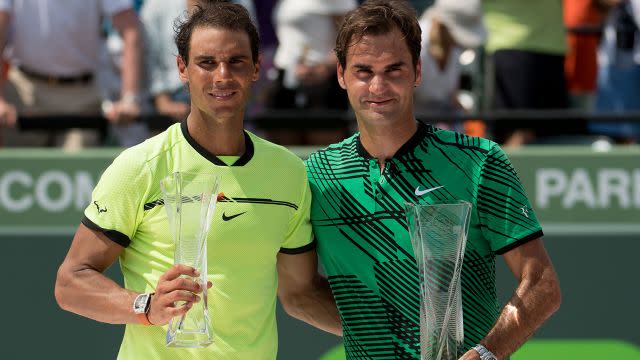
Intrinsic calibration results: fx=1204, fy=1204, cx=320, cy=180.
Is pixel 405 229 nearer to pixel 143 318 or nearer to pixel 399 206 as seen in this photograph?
pixel 399 206

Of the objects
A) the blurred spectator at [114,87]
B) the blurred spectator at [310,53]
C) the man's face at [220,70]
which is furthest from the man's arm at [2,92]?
the man's face at [220,70]

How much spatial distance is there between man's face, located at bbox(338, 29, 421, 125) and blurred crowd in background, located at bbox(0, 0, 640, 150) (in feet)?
8.52

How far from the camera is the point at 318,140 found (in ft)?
21.7

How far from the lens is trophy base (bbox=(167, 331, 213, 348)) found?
3301 mm

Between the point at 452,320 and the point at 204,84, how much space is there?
1.04 meters

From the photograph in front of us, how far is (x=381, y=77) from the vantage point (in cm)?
367

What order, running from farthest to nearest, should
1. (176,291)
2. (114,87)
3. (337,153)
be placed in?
(114,87) < (337,153) < (176,291)

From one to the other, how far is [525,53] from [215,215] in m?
3.49

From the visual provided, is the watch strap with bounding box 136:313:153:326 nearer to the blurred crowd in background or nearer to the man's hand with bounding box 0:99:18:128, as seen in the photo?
the blurred crowd in background

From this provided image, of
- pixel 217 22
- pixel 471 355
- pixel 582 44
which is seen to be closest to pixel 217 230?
pixel 217 22

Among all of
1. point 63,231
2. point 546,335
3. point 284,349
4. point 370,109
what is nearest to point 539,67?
point 546,335

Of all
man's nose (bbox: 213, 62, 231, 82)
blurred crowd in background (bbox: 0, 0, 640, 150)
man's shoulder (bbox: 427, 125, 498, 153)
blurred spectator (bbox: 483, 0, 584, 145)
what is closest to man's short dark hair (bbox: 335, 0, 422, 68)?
man's shoulder (bbox: 427, 125, 498, 153)

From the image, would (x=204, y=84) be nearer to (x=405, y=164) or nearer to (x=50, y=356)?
(x=405, y=164)

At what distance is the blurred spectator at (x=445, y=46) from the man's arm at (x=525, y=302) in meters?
3.08
